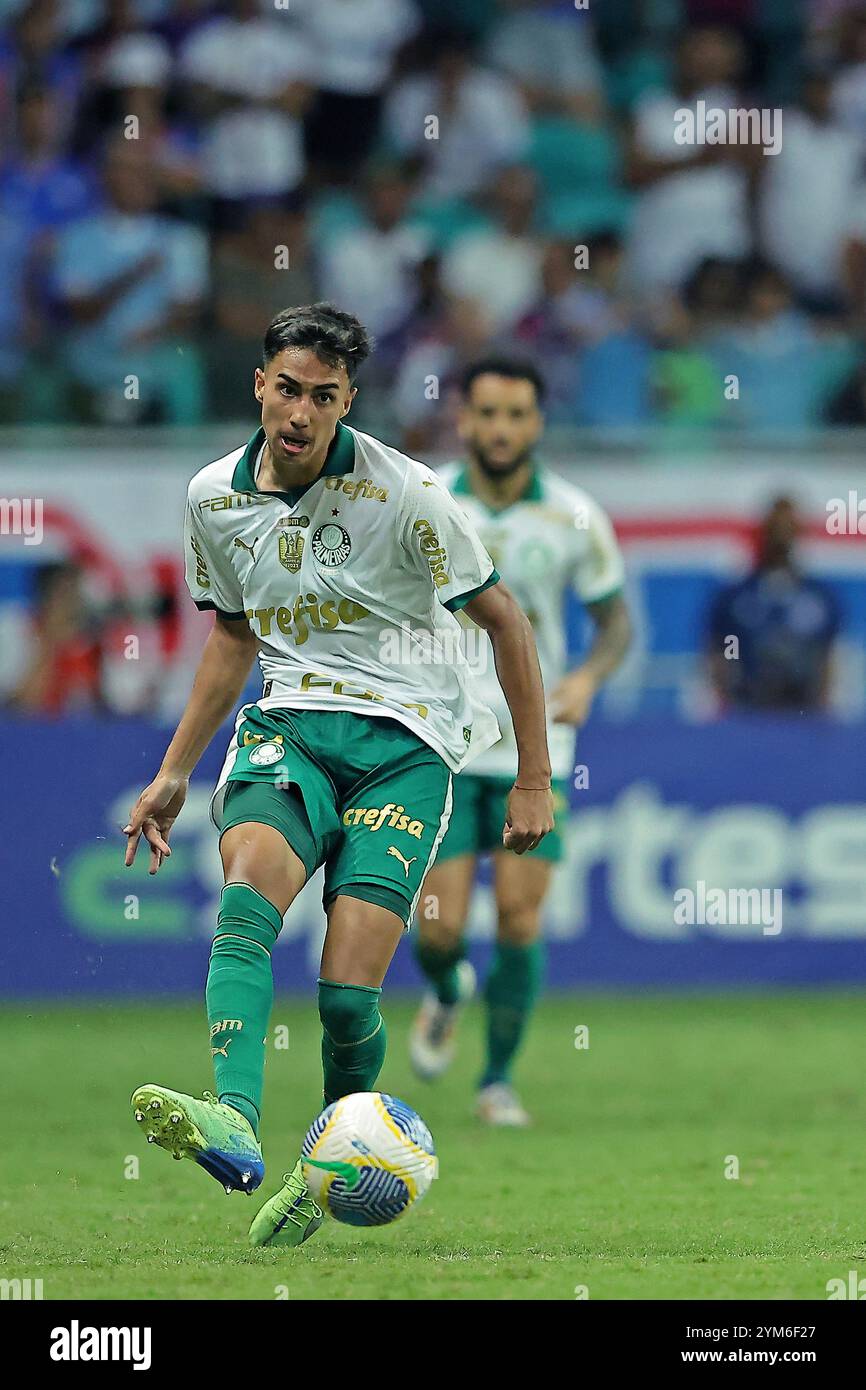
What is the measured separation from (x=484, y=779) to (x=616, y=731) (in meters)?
3.35

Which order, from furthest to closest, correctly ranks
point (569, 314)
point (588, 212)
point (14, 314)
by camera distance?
point (588, 212), point (569, 314), point (14, 314)

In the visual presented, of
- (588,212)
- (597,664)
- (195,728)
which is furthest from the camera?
(588,212)

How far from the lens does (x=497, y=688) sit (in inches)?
337

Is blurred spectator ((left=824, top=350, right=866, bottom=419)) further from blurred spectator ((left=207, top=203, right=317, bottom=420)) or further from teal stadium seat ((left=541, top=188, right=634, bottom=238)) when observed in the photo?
blurred spectator ((left=207, top=203, right=317, bottom=420))

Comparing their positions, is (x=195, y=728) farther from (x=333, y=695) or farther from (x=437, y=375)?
(x=437, y=375)

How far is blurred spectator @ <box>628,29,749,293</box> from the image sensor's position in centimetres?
1441

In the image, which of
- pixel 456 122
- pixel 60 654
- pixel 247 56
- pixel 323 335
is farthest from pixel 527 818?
pixel 456 122

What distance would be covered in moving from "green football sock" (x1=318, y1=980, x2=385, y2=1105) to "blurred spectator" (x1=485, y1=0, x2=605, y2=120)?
10785 mm

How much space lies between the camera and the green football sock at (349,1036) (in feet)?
17.3

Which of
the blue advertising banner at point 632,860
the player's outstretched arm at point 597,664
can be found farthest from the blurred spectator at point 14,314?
the player's outstretched arm at point 597,664

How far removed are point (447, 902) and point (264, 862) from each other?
3.12m

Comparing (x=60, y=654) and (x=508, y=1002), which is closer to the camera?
(x=508, y=1002)

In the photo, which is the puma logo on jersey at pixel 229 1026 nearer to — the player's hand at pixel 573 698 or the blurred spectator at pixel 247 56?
the player's hand at pixel 573 698

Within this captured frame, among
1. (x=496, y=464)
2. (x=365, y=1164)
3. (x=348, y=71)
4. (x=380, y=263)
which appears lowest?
(x=365, y=1164)
